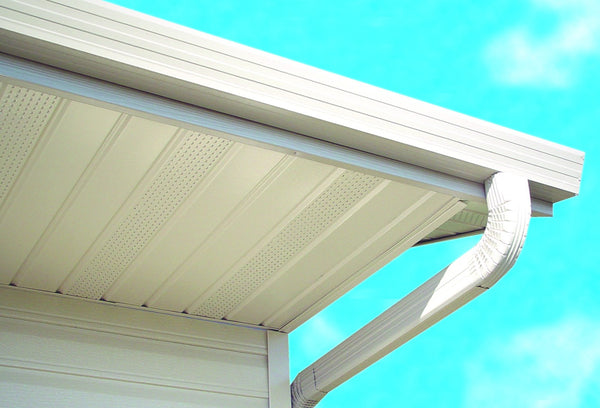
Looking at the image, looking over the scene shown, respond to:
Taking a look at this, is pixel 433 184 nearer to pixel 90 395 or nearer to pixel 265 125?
pixel 265 125

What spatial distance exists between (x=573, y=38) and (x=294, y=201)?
44.7 ft

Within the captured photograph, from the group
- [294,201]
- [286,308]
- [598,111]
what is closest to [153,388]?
[286,308]

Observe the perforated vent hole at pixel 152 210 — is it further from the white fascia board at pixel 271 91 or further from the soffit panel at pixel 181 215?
the white fascia board at pixel 271 91

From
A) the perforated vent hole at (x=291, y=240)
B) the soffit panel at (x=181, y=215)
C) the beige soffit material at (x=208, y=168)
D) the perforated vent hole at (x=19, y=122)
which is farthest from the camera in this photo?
the perforated vent hole at (x=291, y=240)

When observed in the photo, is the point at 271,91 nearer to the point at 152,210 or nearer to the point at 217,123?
the point at 217,123

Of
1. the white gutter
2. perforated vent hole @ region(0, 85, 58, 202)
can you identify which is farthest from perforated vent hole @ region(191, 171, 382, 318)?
perforated vent hole @ region(0, 85, 58, 202)

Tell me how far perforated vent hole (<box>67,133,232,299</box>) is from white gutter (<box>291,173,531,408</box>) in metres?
1.25

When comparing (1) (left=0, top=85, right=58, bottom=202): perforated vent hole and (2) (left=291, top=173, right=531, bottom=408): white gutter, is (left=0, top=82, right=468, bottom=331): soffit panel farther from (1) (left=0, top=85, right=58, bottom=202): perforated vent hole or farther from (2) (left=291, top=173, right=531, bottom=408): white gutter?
(2) (left=291, top=173, right=531, bottom=408): white gutter

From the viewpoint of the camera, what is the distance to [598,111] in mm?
14555

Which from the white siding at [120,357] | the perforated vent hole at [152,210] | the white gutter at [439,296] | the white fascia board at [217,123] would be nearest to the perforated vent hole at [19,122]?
the white fascia board at [217,123]

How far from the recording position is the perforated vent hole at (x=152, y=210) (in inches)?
140

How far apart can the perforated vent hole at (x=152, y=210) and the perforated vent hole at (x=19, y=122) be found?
0.57 meters

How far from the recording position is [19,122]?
334 cm

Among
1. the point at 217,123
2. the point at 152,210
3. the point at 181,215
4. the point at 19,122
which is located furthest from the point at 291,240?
the point at 19,122
